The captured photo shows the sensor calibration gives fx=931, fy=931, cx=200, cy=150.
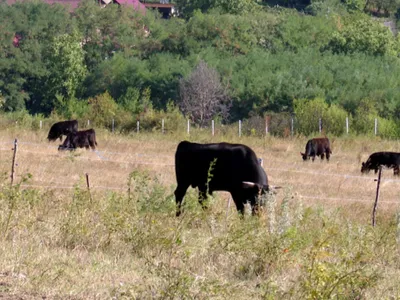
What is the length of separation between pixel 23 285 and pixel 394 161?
69.0 ft

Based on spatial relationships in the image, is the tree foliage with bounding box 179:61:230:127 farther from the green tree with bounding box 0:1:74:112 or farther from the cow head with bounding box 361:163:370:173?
the cow head with bounding box 361:163:370:173

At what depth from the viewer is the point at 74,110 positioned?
56.9 m

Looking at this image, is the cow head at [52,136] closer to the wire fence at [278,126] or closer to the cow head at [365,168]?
the wire fence at [278,126]

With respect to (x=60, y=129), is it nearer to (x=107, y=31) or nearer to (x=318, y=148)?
(x=318, y=148)

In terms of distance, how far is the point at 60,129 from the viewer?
3666cm

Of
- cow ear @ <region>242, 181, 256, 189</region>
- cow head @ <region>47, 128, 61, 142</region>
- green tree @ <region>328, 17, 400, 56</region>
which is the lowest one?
cow head @ <region>47, 128, 61, 142</region>

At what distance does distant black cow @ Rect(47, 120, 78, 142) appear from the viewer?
36144 millimetres

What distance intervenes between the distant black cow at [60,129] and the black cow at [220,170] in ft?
67.2

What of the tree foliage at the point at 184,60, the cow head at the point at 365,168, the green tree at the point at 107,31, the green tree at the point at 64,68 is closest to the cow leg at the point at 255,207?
the cow head at the point at 365,168

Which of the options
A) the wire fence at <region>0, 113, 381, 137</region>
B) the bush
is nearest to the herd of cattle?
the wire fence at <region>0, 113, 381, 137</region>

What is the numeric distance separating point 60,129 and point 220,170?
2186 centimetres

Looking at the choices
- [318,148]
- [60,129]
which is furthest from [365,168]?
[60,129]

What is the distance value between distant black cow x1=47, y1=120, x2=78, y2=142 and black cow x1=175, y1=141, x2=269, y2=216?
67.2 feet

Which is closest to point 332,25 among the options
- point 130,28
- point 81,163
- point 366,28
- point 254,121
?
point 366,28
